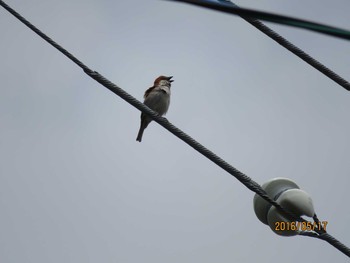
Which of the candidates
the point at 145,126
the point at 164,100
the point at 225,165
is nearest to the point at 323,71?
the point at 225,165

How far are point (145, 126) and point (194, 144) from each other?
7.72 metres

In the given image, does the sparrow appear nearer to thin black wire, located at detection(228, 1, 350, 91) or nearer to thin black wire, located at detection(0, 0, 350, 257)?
thin black wire, located at detection(0, 0, 350, 257)

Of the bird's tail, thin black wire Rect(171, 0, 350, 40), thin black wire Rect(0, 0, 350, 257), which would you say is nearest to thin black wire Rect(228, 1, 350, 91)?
thin black wire Rect(0, 0, 350, 257)

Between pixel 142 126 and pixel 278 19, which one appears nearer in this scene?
pixel 278 19

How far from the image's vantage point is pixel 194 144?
3213 mm

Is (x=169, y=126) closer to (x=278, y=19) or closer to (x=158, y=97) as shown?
(x=278, y=19)

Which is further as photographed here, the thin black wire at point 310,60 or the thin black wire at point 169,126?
the thin black wire at point 169,126

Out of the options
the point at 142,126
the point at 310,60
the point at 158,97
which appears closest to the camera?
the point at 310,60

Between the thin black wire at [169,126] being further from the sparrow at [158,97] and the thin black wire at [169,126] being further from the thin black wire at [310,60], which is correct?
the sparrow at [158,97]

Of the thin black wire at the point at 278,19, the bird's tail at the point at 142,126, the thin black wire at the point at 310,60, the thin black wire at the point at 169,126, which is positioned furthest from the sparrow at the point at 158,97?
the thin black wire at the point at 278,19

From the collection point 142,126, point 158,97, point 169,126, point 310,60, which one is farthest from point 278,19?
point 142,126

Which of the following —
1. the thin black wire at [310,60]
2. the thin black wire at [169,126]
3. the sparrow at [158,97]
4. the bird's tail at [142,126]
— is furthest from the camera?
the bird's tail at [142,126]

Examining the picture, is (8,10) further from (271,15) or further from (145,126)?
(145,126)

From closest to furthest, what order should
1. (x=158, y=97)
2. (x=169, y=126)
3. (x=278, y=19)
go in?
1. (x=278, y=19)
2. (x=169, y=126)
3. (x=158, y=97)
